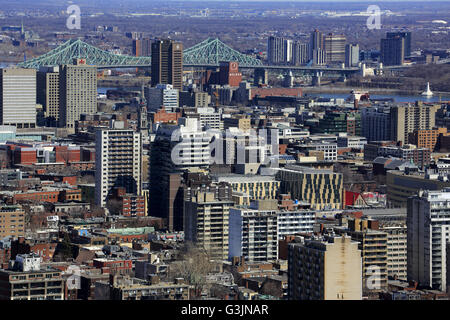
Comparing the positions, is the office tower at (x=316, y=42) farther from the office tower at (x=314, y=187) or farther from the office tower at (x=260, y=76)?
the office tower at (x=314, y=187)

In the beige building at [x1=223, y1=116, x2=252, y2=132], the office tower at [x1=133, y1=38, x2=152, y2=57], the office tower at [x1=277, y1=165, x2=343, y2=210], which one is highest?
the office tower at [x1=133, y1=38, x2=152, y2=57]

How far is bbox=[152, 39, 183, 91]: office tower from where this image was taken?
48.7m

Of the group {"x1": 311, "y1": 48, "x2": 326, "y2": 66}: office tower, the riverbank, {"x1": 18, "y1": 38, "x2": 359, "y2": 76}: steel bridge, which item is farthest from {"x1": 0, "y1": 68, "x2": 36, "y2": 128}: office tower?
{"x1": 311, "y1": 48, "x2": 326, "y2": 66}: office tower

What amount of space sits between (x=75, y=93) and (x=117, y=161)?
56.1ft

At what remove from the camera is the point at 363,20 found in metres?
87.4

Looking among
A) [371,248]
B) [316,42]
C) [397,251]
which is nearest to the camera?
[371,248]

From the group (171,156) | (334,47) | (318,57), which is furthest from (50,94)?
(334,47)

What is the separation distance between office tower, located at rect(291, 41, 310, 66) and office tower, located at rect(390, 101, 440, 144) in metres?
34.8

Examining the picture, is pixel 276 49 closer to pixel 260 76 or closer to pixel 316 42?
pixel 316 42

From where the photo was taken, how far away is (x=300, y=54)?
71312mm

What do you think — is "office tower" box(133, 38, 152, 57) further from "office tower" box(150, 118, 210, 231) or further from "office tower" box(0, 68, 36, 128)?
"office tower" box(150, 118, 210, 231)

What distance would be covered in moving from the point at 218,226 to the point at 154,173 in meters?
4.74

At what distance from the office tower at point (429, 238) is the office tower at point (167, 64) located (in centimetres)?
3490

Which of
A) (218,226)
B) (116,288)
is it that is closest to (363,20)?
(218,226)
